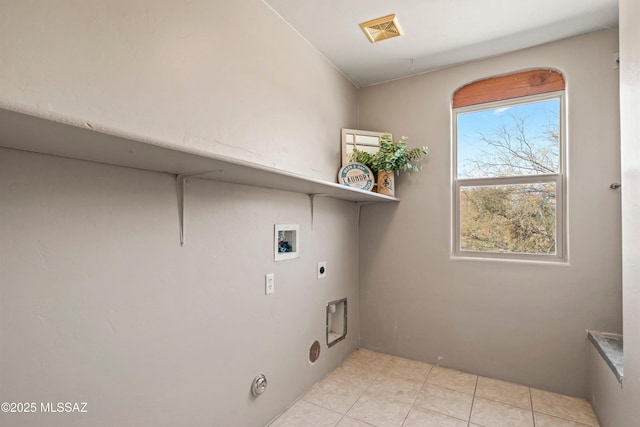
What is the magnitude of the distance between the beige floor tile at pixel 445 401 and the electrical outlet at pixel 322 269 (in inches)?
42.4

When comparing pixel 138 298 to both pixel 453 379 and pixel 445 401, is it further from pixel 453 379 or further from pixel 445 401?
pixel 453 379

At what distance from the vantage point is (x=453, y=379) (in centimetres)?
241

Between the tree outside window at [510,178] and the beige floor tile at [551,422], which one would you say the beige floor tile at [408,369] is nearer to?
the beige floor tile at [551,422]

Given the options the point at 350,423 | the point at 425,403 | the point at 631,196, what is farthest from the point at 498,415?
the point at 631,196

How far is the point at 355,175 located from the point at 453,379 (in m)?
1.82

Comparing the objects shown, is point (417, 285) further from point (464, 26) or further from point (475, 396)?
point (464, 26)

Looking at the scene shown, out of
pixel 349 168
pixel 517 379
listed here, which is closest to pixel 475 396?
pixel 517 379

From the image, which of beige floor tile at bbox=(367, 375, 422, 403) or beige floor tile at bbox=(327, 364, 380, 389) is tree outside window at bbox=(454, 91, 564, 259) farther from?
beige floor tile at bbox=(327, 364, 380, 389)

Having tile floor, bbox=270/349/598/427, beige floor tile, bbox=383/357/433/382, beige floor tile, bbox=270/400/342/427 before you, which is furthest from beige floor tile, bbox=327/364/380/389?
beige floor tile, bbox=270/400/342/427

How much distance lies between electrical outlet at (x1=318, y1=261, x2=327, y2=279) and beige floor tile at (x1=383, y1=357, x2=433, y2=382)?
958 millimetres

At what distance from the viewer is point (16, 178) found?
0.94 meters

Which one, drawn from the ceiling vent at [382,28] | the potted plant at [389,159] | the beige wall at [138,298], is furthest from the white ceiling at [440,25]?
the beige wall at [138,298]

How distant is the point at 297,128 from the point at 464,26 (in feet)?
4.39

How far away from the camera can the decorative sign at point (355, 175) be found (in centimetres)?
264
